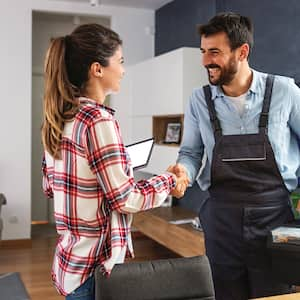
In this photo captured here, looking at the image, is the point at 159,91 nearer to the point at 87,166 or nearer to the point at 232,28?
the point at 232,28

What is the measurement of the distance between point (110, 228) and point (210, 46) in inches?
34.4

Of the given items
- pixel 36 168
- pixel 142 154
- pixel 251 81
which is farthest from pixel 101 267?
pixel 36 168

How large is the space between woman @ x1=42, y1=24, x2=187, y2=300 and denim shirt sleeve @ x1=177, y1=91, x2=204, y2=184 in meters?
0.54

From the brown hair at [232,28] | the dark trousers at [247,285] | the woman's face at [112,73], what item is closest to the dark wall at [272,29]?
the brown hair at [232,28]

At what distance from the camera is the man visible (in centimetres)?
179

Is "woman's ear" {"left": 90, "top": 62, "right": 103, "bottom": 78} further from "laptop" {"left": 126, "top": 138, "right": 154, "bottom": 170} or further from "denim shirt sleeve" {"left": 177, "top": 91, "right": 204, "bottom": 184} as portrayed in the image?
"denim shirt sleeve" {"left": 177, "top": 91, "right": 204, "bottom": 184}

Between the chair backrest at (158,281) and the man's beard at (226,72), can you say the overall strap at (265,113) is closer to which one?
the man's beard at (226,72)

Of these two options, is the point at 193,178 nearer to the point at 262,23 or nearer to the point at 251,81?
the point at 251,81

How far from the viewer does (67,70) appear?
4.60ft

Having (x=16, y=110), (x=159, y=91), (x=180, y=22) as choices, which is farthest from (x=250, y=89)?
(x=16, y=110)

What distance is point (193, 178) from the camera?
1934mm

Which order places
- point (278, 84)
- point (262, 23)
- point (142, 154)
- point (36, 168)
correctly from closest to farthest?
1. point (142, 154)
2. point (278, 84)
3. point (262, 23)
4. point (36, 168)

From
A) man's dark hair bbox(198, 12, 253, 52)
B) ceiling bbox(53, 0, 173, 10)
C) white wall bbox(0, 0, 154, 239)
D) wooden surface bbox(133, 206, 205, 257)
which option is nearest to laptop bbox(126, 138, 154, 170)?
man's dark hair bbox(198, 12, 253, 52)

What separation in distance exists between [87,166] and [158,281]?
419 millimetres
